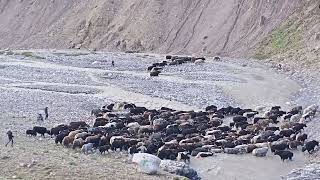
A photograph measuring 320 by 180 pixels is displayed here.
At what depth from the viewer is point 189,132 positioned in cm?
3117

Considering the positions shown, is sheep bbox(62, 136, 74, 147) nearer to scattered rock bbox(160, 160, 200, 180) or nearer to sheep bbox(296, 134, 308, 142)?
scattered rock bbox(160, 160, 200, 180)

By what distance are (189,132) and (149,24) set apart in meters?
38.9

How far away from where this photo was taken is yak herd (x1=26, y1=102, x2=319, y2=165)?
92.0ft

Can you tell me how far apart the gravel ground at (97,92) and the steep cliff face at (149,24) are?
648 centimetres

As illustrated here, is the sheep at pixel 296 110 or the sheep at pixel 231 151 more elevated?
the sheep at pixel 296 110

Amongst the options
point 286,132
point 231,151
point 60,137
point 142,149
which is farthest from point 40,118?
point 286,132

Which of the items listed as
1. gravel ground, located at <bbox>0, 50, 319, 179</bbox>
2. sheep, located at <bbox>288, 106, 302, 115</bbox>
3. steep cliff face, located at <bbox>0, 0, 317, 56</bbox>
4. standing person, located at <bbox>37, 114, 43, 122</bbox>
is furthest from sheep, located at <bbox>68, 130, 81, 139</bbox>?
steep cliff face, located at <bbox>0, 0, 317, 56</bbox>

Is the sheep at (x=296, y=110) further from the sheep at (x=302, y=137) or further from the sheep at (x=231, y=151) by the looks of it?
the sheep at (x=231, y=151)

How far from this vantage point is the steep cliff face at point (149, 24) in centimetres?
6169

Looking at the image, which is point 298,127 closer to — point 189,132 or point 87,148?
point 189,132

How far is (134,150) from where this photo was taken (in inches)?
1078

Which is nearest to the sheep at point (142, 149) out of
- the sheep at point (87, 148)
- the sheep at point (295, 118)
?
the sheep at point (87, 148)

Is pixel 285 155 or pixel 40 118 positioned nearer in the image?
pixel 285 155

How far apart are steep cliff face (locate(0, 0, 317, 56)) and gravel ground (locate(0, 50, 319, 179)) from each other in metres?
6.48
